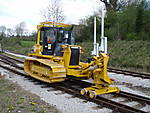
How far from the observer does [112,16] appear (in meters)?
21.9

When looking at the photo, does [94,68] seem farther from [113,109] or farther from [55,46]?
[55,46]

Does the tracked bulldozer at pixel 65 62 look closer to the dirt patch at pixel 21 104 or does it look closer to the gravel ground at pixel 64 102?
the gravel ground at pixel 64 102

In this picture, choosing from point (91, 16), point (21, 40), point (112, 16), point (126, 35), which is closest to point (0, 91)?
point (126, 35)

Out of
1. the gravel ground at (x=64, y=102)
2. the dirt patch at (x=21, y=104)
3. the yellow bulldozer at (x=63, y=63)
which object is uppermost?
the yellow bulldozer at (x=63, y=63)

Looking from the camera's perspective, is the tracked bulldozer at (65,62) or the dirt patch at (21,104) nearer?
the dirt patch at (21,104)

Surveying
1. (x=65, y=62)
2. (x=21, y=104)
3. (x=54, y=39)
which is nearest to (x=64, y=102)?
(x=21, y=104)

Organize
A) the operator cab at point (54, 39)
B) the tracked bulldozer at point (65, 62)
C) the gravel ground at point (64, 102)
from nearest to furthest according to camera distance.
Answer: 1. the gravel ground at point (64, 102)
2. the tracked bulldozer at point (65, 62)
3. the operator cab at point (54, 39)

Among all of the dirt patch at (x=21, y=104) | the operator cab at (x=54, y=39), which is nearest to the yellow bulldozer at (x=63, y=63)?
the operator cab at (x=54, y=39)

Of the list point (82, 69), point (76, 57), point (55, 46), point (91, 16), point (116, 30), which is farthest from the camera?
point (91, 16)

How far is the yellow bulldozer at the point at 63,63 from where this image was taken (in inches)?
256

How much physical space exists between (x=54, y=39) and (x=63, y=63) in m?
1.39

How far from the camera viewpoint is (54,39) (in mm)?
8812

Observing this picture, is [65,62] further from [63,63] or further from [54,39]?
[54,39]

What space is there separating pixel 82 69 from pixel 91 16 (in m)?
17.7
